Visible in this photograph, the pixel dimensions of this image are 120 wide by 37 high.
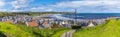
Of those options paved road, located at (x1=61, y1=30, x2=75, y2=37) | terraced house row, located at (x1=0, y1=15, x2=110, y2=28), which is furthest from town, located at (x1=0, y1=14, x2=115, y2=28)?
paved road, located at (x1=61, y1=30, x2=75, y2=37)

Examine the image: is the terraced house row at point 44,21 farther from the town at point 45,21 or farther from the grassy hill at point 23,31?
the grassy hill at point 23,31

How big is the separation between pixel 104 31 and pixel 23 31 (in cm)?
271

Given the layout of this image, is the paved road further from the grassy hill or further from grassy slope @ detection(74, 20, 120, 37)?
the grassy hill

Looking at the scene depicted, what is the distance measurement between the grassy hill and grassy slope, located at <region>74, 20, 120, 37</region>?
0.97 metres

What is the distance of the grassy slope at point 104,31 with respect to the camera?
945cm

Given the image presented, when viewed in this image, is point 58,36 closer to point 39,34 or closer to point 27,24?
point 39,34

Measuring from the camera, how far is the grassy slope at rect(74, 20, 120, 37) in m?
9.45

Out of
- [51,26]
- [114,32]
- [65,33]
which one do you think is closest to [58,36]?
[65,33]

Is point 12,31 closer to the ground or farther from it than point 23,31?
farther from it

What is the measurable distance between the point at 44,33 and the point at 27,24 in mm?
950

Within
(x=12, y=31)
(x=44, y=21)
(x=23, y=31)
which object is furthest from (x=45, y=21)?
(x=12, y=31)

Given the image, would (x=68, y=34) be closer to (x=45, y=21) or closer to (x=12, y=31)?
(x=45, y=21)

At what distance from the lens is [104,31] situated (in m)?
9.57

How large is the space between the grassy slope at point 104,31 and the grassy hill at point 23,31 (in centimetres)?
97
